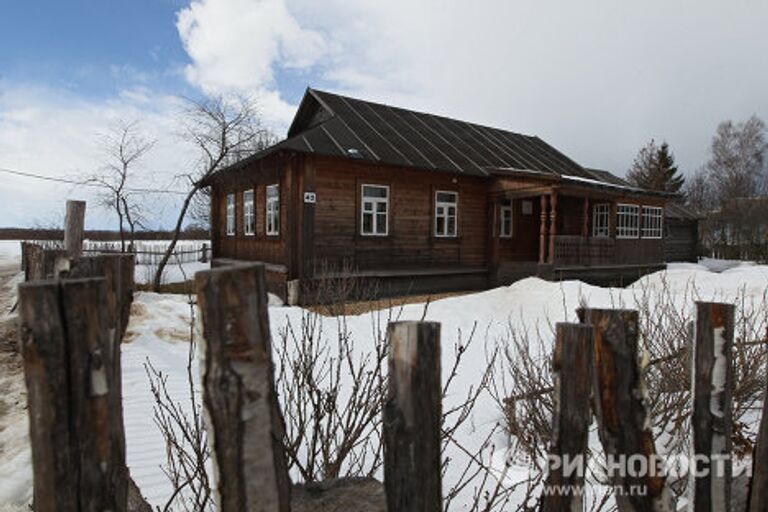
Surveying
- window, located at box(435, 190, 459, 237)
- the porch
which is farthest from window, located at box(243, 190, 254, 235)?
the porch

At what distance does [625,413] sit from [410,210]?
42.2ft

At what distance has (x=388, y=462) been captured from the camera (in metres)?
1.38

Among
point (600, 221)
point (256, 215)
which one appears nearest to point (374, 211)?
point (256, 215)

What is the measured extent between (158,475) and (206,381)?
3245 millimetres

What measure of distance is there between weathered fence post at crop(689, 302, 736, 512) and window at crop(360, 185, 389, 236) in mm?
11660

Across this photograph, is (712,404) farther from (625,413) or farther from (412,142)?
(412,142)

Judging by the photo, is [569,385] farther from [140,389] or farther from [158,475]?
[140,389]

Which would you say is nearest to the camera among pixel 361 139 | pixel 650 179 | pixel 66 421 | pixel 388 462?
pixel 66 421

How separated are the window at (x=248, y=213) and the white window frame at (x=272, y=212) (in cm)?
137

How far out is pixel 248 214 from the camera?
15938 mm

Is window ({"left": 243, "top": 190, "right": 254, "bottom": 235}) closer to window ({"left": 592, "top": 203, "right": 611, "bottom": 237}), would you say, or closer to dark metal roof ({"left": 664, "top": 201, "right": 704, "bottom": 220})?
window ({"left": 592, "top": 203, "right": 611, "bottom": 237})

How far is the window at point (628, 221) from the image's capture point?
18594mm

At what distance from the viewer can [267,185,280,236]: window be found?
44.8ft

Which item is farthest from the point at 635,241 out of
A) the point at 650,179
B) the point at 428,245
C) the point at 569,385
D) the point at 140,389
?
the point at 650,179
